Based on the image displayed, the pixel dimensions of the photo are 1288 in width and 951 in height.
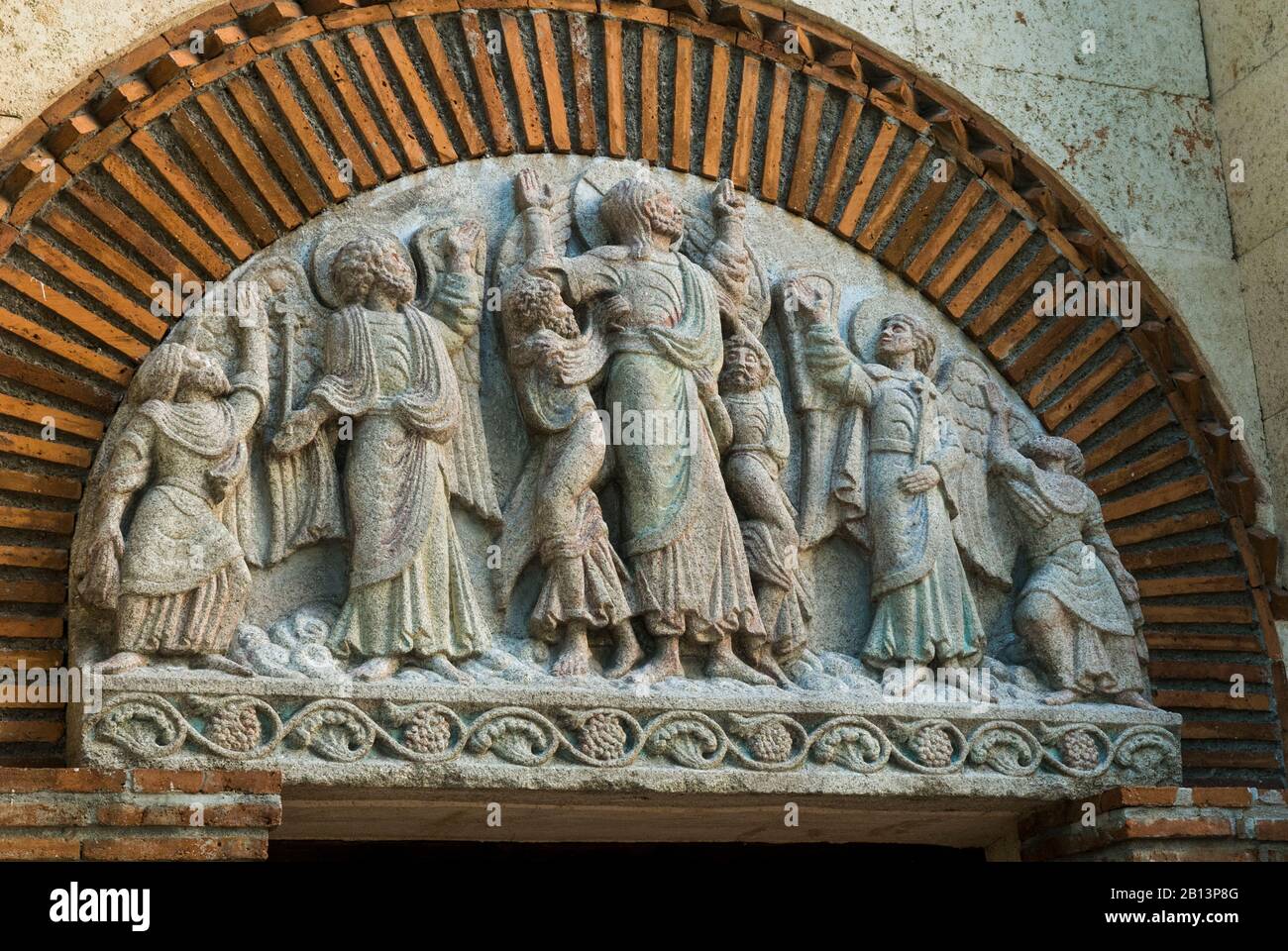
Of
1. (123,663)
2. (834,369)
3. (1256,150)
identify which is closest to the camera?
(123,663)

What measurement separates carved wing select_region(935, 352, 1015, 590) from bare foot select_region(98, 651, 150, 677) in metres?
2.14

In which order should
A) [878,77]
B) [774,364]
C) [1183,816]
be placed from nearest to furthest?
[1183,816]
[774,364]
[878,77]

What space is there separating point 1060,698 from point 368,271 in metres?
2.06

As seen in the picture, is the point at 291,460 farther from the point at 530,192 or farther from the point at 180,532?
the point at 530,192

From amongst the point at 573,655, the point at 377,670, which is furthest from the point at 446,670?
the point at 573,655

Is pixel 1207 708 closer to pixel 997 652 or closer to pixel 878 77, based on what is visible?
pixel 997 652

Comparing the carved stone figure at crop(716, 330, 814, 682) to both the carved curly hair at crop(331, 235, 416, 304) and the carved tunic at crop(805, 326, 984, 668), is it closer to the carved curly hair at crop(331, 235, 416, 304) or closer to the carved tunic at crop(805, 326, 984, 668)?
the carved tunic at crop(805, 326, 984, 668)

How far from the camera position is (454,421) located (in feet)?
15.5

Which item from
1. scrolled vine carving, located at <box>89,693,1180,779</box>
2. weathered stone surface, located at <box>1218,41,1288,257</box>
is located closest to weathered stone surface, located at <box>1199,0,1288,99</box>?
weathered stone surface, located at <box>1218,41,1288,257</box>

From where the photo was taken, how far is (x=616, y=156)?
17.3 feet

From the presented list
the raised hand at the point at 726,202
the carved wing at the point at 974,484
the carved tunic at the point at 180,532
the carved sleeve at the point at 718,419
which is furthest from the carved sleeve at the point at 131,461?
the carved wing at the point at 974,484

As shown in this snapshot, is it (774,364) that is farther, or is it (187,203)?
(774,364)

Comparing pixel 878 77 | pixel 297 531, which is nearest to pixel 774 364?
pixel 878 77
